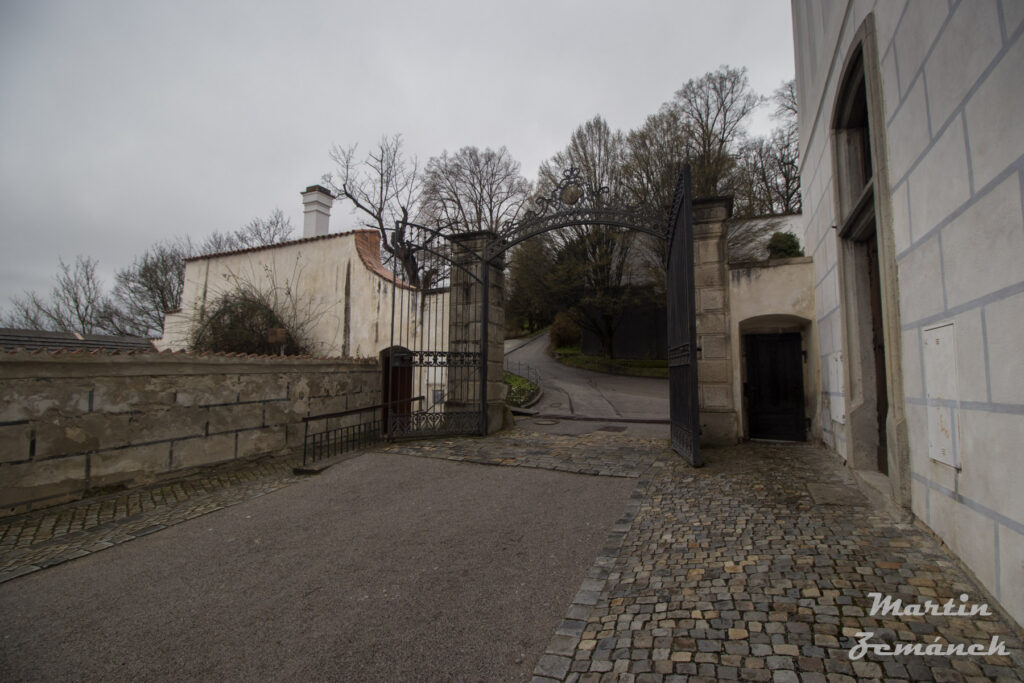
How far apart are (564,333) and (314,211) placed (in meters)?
19.9

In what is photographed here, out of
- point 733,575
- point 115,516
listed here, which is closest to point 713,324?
point 733,575

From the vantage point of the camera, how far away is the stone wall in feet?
13.6

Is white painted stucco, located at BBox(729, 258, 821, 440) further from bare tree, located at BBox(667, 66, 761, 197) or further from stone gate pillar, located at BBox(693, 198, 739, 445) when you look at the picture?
bare tree, located at BBox(667, 66, 761, 197)

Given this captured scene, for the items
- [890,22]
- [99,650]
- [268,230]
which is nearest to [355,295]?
[99,650]

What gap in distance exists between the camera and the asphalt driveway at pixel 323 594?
2188 millimetres

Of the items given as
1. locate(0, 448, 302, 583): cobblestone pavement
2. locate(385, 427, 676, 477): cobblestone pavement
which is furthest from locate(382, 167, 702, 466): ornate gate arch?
locate(0, 448, 302, 583): cobblestone pavement

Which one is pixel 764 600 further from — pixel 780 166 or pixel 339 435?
pixel 780 166

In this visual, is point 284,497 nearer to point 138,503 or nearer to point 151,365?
point 138,503

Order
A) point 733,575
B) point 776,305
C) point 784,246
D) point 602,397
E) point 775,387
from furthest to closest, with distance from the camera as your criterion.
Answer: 1. point 602,397
2. point 784,246
3. point 775,387
4. point 776,305
5. point 733,575

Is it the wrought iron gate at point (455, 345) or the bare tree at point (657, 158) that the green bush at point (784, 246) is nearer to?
the bare tree at point (657, 158)

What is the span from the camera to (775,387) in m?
7.79

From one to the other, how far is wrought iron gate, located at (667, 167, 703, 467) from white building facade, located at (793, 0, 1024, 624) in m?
1.54

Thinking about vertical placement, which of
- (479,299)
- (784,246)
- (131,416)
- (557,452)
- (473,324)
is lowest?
(557,452)

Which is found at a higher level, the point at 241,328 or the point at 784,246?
the point at 784,246
